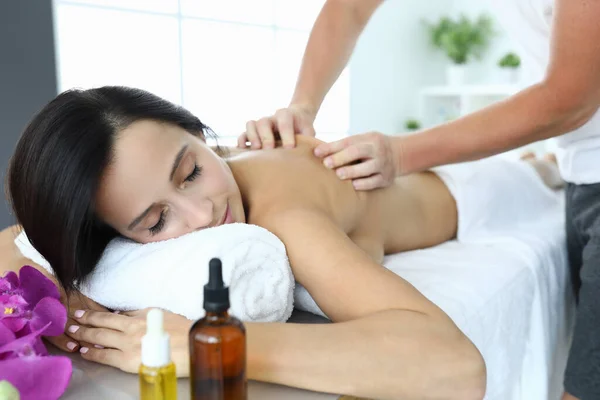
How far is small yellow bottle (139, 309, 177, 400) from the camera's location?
62cm

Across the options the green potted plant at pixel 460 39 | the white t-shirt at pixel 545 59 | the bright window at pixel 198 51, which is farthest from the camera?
the green potted plant at pixel 460 39

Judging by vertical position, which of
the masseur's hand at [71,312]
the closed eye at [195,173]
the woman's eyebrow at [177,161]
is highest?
the woman's eyebrow at [177,161]

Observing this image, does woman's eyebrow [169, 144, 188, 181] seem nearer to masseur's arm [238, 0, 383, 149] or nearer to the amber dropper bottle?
the amber dropper bottle

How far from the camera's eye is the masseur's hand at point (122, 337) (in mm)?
833

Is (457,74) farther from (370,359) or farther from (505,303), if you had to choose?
(370,359)

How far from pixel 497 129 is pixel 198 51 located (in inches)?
86.1

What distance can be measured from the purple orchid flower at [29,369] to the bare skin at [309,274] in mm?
119

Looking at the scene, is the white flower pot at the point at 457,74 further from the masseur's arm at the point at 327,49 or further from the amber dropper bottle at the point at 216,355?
the amber dropper bottle at the point at 216,355

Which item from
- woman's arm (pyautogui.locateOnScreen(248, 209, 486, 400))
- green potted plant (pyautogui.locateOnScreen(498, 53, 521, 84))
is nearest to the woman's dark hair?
woman's arm (pyautogui.locateOnScreen(248, 209, 486, 400))

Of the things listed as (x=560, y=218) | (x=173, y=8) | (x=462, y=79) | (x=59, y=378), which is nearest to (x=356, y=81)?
(x=462, y=79)

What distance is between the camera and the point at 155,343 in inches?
24.5

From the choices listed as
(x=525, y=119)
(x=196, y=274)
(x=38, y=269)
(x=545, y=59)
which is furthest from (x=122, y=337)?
(x=545, y=59)

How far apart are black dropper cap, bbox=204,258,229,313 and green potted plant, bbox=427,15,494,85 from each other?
4.28 m

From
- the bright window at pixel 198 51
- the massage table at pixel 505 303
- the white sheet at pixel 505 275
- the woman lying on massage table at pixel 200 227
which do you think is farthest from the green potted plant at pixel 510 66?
the woman lying on massage table at pixel 200 227
